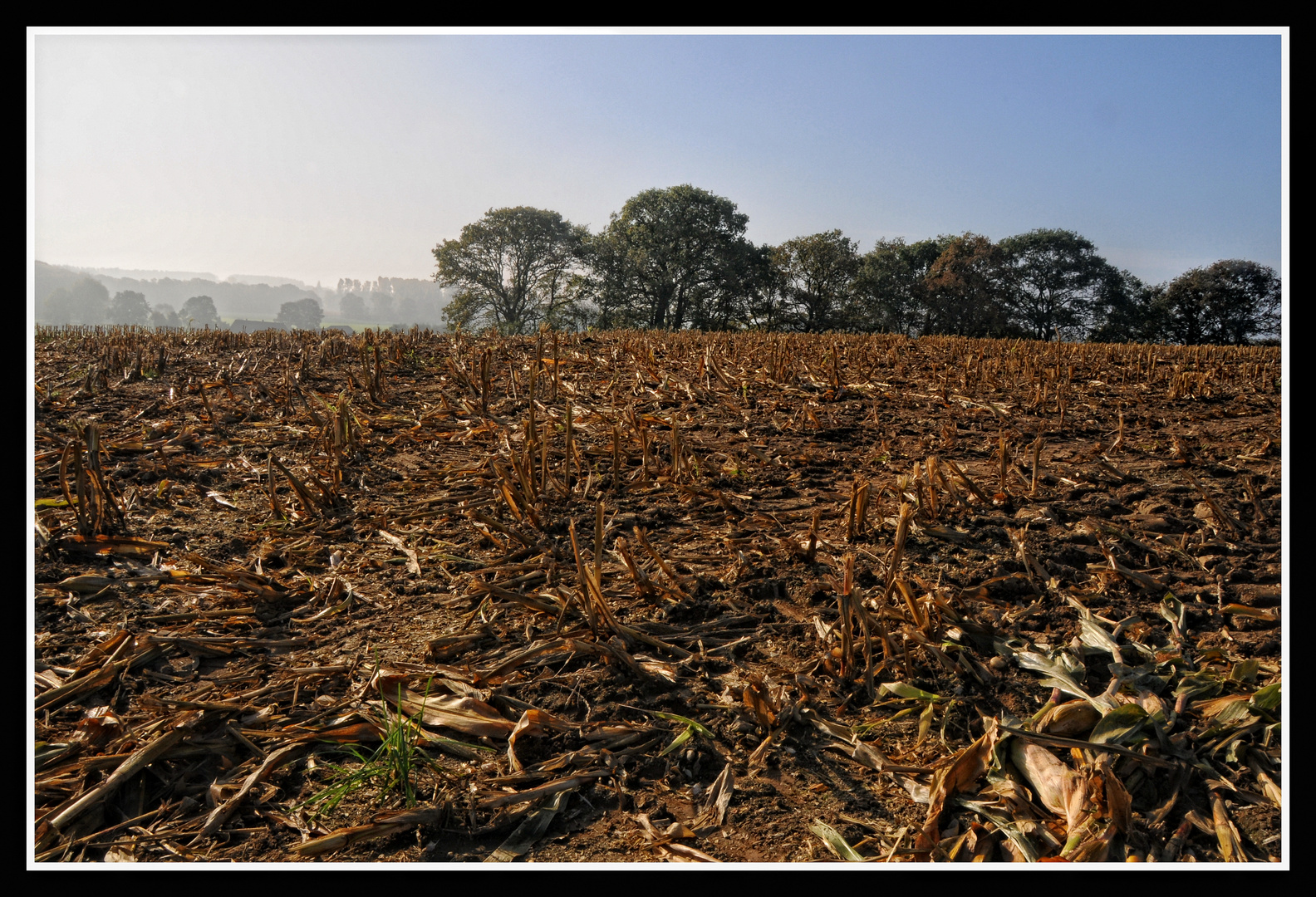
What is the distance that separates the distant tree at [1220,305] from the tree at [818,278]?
1667cm

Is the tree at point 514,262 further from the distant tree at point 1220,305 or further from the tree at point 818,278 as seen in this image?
the distant tree at point 1220,305

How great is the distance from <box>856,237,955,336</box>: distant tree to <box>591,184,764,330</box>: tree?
682cm

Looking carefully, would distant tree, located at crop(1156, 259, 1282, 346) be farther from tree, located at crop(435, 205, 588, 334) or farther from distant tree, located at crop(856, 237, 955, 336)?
tree, located at crop(435, 205, 588, 334)

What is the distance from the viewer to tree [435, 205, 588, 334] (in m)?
46.0

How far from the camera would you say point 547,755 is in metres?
2.09

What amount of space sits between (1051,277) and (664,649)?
2054 inches

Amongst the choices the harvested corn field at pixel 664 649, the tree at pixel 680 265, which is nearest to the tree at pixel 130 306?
the tree at pixel 680 265

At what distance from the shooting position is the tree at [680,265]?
43.3 metres

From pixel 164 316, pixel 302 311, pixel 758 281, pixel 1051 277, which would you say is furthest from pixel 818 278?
pixel 164 316

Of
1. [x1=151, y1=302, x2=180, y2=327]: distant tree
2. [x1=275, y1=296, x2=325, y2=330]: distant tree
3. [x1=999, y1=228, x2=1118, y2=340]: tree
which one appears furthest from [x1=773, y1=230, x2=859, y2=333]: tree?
[x1=151, y1=302, x2=180, y2=327]: distant tree

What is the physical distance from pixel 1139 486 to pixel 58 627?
523cm
